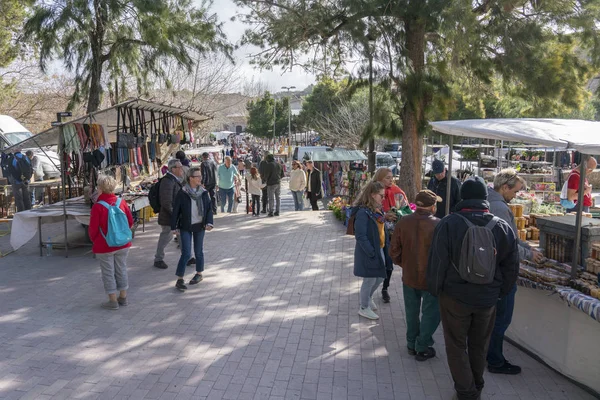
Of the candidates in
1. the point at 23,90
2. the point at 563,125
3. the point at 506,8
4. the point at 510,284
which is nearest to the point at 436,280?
the point at 510,284

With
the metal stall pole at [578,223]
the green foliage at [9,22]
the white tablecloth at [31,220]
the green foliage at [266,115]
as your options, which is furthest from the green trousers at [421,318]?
the green foliage at [266,115]

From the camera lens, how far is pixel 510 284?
11.7 feet

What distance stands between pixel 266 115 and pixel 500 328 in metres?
42.9

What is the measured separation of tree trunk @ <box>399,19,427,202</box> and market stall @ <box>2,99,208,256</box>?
212 inches

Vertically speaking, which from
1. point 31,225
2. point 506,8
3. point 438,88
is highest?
point 506,8

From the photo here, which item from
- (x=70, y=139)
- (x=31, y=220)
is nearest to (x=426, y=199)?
(x=70, y=139)

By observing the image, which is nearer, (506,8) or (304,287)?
(304,287)

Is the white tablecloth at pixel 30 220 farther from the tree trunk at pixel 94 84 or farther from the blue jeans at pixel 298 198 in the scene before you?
the blue jeans at pixel 298 198

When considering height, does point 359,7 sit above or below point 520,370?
above

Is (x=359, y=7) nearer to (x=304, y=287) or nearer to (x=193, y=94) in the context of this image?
(x=304, y=287)

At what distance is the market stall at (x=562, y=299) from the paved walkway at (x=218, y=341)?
0.16 metres

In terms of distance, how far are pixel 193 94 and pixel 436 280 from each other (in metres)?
19.4

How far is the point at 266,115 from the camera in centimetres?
4575

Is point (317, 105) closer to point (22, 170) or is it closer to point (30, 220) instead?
point (22, 170)
